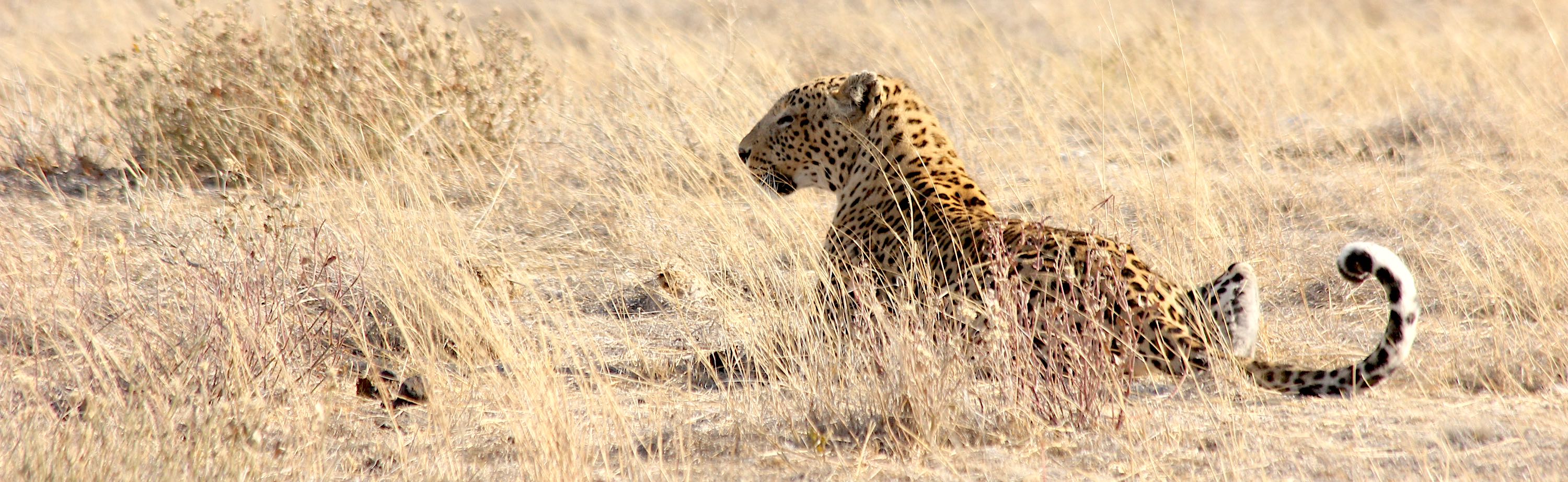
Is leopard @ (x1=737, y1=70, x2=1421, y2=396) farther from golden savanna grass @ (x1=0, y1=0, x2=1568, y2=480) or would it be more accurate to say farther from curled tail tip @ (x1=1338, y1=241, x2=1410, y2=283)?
golden savanna grass @ (x1=0, y1=0, x2=1568, y2=480)

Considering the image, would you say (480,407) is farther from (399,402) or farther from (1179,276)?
(1179,276)

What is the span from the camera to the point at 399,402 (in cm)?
396

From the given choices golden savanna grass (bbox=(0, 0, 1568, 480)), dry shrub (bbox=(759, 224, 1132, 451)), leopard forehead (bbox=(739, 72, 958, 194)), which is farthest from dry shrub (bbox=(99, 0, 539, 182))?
dry shrub (bbox=(759, 224, 1132, 451))

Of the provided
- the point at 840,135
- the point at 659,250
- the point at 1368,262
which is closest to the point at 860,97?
the point at 840,135

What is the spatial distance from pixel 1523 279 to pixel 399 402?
3860 millimetres

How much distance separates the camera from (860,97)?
187 inches

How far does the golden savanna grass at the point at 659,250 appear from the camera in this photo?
339 centimetres

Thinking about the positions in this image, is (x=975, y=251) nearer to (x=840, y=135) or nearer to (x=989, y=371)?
(x=989, y=371)

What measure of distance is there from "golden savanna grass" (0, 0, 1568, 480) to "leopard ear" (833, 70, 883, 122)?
0.53 m

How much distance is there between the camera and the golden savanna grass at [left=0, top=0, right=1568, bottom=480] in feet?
11.1

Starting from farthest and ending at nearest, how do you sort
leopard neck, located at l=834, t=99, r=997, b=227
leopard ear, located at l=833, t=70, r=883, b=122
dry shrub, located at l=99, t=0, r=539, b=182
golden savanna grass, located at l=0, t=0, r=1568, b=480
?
dry shrub, located at l=99, t=0, r=539, b=182, leopard ear, located at l=833, t=70, r=883, b=122, leopard neck, located at l=834, t=99, r=997, b=227, golden savanna grass, located at l=0, t=0, r=1568, b=480

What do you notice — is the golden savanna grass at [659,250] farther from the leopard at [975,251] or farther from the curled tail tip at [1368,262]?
the curled tail tip at [1368,262]

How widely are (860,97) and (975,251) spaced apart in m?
0.96

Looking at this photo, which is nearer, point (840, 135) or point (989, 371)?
point (989, 371)
